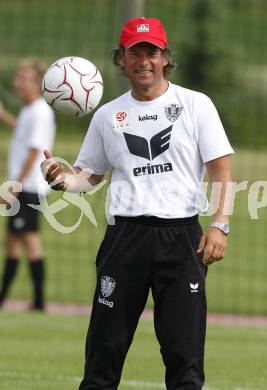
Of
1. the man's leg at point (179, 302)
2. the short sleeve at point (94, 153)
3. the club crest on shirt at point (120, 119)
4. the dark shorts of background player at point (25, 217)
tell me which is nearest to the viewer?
the man's leg at point (179, 302)

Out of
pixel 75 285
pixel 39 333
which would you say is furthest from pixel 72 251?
pixel 39 333

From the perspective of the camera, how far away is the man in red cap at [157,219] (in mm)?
6184

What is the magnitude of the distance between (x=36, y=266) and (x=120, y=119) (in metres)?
6.58

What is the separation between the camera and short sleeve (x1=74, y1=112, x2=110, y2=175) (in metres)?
6.46

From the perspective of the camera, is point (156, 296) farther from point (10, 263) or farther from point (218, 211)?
point (10, 263)

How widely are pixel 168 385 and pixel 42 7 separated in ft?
128

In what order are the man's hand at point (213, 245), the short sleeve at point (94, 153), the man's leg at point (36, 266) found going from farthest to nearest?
the man's leg at point (36, 266) → the short sleeve at point (94, 153) → the man's hand at point (213, 245)

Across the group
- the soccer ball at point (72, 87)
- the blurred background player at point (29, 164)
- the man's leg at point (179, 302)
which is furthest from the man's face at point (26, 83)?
the man's leg at point (179, 302)

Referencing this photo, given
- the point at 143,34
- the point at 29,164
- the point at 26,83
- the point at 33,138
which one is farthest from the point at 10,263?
the point at 143,34

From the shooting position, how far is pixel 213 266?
18.1m

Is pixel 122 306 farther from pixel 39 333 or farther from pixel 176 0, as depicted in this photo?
pixel 176 0

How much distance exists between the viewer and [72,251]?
19.9 m

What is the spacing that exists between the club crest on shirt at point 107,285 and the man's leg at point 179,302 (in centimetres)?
23

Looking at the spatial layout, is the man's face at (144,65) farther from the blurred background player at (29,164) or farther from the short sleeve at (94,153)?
the blurred background player at (29,164)
